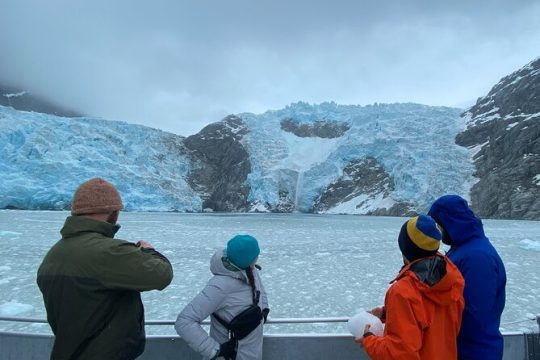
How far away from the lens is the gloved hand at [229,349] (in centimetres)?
230

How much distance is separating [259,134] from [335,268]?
71065mm

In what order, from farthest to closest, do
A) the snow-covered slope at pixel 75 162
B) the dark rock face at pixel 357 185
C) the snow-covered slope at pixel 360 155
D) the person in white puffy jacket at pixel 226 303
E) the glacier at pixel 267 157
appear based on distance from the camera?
the dark rock face at pixel 357 185
the snow-covered slope at pixel 360 155
the glacier at pixel 267 157
the snow-covered slope at pixel 75 162
the person in white puffy jacket at pixel 226 303

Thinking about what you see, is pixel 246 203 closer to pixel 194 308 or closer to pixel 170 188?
pixel 170 188

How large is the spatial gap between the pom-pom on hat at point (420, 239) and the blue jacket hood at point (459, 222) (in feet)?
1.25

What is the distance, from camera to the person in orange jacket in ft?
5.92

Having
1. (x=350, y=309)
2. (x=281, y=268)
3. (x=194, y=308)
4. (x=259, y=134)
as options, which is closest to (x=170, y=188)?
(x=259, y=134)

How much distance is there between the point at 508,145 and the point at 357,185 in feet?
78.2

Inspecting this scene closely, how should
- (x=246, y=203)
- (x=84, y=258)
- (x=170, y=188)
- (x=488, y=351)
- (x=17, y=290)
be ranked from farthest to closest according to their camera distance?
(x=246, y=203)
(x=170, y=188)
(x=17, y=290)
(x=488, y=351)
(x=84, y=258)

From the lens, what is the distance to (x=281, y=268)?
10797 millimetres

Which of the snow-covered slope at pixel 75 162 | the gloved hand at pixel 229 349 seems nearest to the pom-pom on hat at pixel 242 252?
the gloved hand at pixel 229 349

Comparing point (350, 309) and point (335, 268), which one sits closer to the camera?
point (350, 309)

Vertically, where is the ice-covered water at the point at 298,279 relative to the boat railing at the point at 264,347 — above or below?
below

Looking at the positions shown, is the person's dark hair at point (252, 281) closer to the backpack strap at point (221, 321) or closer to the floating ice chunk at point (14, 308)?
the backpack strap at point (221, 321)

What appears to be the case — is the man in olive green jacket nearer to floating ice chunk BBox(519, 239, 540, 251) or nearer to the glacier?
floating ice chunk BBox(519, 239, 540, 251)
